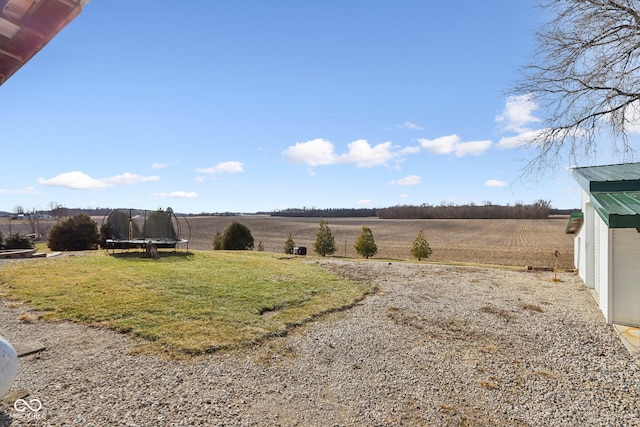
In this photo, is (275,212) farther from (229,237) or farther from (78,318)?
(78,318)

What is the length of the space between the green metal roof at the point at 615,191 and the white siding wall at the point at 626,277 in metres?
0.70

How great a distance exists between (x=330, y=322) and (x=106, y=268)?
23.5 ft

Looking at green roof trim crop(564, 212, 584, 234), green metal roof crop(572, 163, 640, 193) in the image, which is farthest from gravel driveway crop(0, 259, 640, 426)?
green roof trim crop(564, 212, 584, 234)

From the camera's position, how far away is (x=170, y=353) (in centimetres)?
432

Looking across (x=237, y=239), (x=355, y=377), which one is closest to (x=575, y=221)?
(x=355, y=377)

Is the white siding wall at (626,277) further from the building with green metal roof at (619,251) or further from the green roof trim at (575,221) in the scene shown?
the green roof trim at (575,221)

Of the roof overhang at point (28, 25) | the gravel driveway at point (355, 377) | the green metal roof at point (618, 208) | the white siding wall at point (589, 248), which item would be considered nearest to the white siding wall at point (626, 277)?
the gravel driveway at point (355, 377)

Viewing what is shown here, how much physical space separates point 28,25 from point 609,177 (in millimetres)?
9276

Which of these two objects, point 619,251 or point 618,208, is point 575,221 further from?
point 618,208

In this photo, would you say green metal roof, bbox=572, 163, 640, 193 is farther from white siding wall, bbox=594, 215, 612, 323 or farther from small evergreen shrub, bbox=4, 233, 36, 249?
small evergreen shrub, bbox=4, 233, 36, 249

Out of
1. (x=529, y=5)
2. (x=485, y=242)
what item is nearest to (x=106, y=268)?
(x=529, y=5)

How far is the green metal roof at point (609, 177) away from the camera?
251 inches

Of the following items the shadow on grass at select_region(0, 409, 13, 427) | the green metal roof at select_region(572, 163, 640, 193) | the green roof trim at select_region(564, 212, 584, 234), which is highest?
the green metal roof at select_region(572, 163, 640, 193)

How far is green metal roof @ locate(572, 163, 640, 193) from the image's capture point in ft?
20.9
